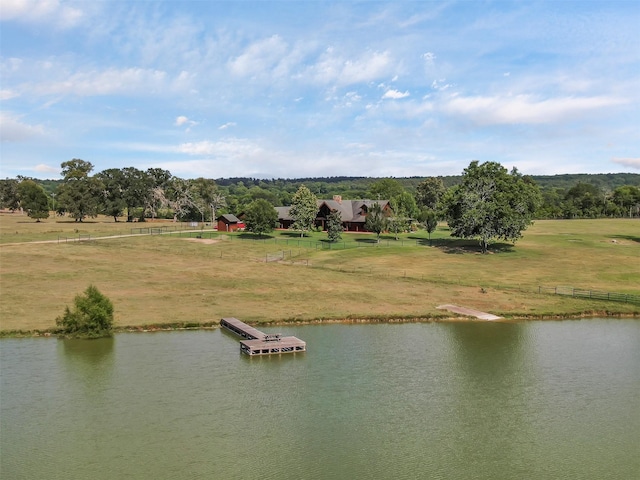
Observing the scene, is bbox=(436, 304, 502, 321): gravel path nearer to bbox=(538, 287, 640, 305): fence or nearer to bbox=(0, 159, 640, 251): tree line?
bbox=(538, 287, 640, 305): fence

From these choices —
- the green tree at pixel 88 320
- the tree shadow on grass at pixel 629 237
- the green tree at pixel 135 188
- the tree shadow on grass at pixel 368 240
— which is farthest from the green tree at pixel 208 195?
the green tree at pixel 88 320

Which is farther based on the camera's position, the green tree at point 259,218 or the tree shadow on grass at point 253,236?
the tree shadow on grass at point 253,236

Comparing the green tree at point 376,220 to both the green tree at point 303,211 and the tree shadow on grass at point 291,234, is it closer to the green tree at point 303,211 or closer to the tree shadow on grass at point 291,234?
the green tree at point 303,211

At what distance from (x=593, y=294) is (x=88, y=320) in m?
50.7

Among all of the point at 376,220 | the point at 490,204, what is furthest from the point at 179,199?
the point at 490,204

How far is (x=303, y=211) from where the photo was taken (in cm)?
11388

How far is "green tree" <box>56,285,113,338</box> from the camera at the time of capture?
42.9 meters

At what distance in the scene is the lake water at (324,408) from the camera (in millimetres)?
23859

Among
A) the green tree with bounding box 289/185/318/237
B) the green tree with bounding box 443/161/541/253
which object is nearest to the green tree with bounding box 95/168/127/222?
the green tree with bounding box 289/185/318/237

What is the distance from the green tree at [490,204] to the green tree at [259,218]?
117 feet

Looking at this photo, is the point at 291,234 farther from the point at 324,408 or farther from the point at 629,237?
the point at 324,408

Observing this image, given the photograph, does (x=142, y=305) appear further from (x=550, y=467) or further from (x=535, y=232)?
(x=535, y=232)

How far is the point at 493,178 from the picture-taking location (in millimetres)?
92500

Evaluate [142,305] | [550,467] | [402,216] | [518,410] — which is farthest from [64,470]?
[402,216]
